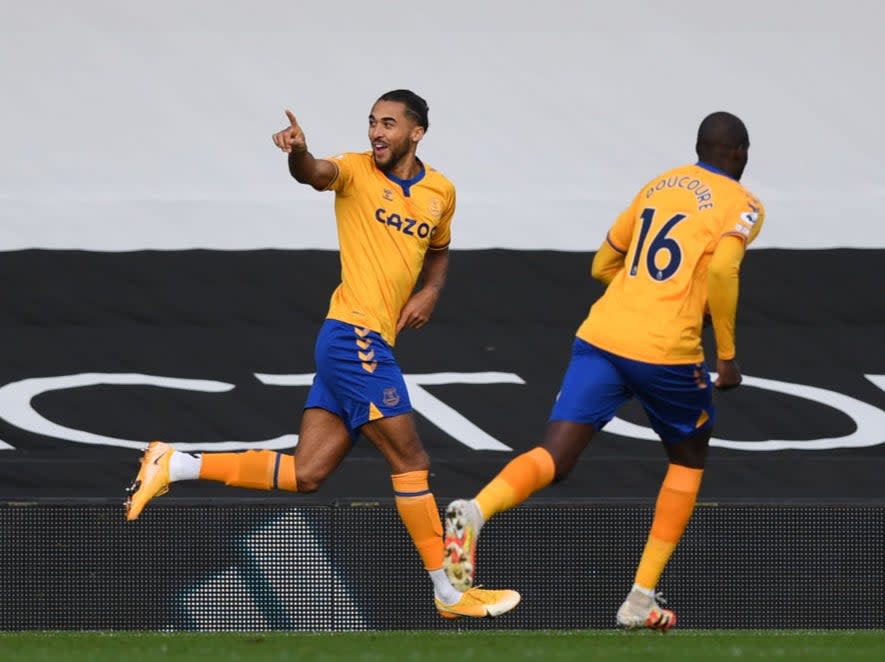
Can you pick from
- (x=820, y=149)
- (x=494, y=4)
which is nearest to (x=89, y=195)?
(x=494, y=4)

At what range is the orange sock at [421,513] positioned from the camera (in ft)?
18.7

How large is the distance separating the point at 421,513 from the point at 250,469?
60 centimetres

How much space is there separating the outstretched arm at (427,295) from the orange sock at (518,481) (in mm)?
880

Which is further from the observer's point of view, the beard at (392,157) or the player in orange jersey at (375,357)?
the beard at (392,157)

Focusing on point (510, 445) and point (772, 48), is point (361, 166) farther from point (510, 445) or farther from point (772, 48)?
point (772, 48)

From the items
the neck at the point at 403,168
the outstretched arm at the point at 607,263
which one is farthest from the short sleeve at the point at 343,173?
the outstretched arm at the point at 607,263

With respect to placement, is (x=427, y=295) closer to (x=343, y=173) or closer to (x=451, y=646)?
(x=343, y=173)

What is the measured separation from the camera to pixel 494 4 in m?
7.31

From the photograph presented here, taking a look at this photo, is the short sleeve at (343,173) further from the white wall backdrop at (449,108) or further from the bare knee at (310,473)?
the white wall backdrop at (449,108)

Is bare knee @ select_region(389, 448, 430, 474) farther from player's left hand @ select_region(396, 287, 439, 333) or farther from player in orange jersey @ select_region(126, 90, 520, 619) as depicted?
player's left hand @ select_region(396, 287, 439, 333)

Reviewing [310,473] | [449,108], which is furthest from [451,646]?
[449,108]

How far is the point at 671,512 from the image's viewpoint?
17.8 ft

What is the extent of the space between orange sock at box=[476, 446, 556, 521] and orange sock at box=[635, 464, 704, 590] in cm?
51

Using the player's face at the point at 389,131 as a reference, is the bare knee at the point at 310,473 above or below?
below
